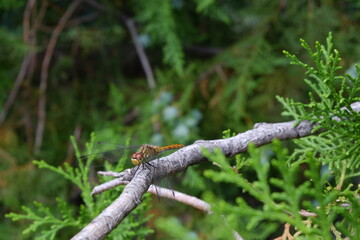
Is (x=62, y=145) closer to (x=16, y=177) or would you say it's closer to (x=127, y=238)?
(x=16, y=177)

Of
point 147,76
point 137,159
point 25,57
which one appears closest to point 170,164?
point 137,159

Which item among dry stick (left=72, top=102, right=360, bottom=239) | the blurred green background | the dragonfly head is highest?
the blurred green background

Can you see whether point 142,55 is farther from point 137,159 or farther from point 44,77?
point 137,159

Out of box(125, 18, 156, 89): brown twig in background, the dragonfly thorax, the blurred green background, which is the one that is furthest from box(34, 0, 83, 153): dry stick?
the dragonfly thorax

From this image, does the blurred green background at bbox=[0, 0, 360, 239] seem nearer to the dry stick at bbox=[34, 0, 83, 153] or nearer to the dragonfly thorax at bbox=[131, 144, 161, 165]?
the dry stick at bbox=[34, 0, 83, 153]

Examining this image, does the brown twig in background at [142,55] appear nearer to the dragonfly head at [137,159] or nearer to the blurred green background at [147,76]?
the blurred green background at [147,76]

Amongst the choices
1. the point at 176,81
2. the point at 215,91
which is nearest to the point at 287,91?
the point at 215,91

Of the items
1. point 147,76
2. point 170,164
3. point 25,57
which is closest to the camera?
point 170,164
